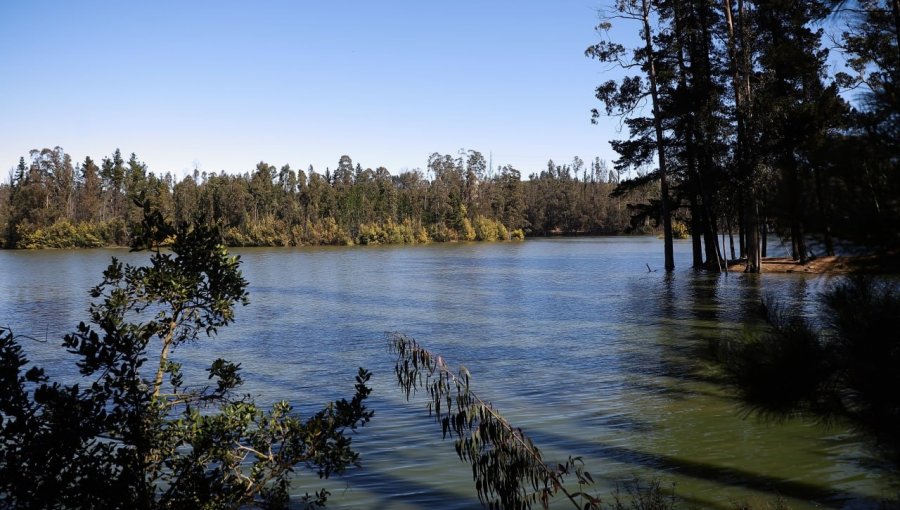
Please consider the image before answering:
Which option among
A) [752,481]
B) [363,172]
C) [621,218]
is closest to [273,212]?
[363,172]

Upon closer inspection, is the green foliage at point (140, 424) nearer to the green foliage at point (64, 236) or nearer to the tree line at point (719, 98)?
the tree line at point (719, 98)

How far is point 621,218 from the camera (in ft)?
366

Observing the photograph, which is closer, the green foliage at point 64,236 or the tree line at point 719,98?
the tree line at point 719,98

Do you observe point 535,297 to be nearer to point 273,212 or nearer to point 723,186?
point 723,186

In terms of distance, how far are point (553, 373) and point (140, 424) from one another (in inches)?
350

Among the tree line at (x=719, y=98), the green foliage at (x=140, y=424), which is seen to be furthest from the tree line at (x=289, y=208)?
the green foliage at (x=140, y=424)

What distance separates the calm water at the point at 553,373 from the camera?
21.9 feet

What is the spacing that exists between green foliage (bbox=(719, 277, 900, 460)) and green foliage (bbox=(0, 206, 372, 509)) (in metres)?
2.61

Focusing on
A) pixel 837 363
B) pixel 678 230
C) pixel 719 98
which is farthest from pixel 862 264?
pixel 678 230

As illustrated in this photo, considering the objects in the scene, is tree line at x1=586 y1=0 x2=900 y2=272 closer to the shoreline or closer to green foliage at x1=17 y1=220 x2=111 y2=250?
the shoreline

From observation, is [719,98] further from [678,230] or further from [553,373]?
[678,230]

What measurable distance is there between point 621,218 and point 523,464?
11024 cm

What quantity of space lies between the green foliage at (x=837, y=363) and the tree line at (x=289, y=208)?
79775mm

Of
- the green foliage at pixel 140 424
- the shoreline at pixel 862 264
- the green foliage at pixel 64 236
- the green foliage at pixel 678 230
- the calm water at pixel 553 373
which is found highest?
the green foliage at pixel 64 236
